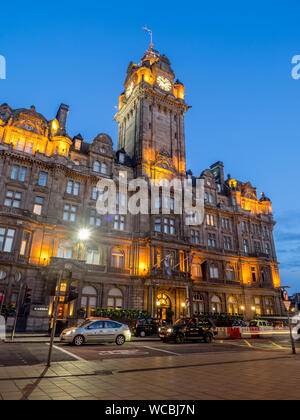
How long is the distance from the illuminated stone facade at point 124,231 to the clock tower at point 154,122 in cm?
20

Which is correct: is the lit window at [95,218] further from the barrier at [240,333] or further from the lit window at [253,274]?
the lit window at [253,274]

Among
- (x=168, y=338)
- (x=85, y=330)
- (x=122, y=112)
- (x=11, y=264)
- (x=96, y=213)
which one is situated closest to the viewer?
(x=85, y=330)

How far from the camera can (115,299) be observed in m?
37.3

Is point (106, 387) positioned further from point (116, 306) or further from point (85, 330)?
point (116, 306)

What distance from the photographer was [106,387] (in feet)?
25.5

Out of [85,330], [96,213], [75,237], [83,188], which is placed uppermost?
[83,188]

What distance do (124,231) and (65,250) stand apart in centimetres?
842

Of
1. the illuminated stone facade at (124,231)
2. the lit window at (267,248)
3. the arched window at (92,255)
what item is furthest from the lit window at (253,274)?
the arched window at (92,255)

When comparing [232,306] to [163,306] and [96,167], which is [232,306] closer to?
[163,306]

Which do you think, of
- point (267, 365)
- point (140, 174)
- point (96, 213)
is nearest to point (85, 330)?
point (267, 365)

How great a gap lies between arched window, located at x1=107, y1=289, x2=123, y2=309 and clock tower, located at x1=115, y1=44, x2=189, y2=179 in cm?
1743

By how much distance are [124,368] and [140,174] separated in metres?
34.8

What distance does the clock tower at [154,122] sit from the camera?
4659cm
